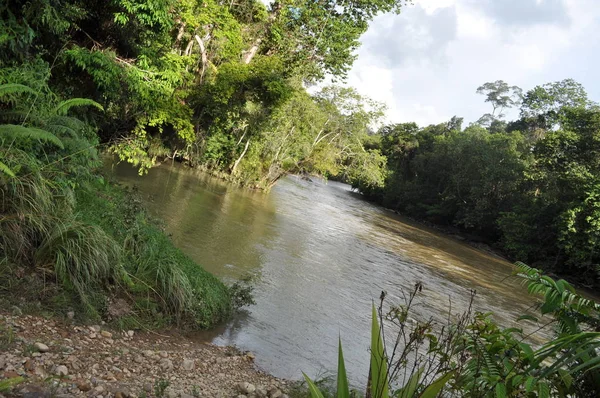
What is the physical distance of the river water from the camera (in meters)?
7.70

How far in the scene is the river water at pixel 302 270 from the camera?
7.70m

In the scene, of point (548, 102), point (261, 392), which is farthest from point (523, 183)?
point (261, 392)

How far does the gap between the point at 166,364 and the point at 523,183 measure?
36948mm

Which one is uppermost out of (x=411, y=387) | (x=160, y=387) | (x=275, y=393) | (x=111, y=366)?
(x=411, y=387)

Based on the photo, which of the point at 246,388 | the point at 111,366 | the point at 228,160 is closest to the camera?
the point at 111,366

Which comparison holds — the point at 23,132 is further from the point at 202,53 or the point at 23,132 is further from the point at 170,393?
the point at 202,53

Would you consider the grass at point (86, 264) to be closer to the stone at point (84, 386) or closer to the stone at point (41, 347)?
the stone at point (41, 347)

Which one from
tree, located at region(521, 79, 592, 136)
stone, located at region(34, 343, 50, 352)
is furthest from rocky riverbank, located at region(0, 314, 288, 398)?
tree, located at region(521, 79, 592, 136)

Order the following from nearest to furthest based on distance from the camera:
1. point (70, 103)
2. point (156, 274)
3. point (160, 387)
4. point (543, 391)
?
point (543, 391)
point (160, 387)
point (156, 274)
point (70, 103)

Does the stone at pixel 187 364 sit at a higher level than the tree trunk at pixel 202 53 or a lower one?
lower

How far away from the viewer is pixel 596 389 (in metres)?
2.72

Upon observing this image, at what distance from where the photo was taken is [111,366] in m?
4.05

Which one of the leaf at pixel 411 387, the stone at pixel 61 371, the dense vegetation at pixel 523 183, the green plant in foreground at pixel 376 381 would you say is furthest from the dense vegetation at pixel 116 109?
the dense vegetation at pixel 523 183

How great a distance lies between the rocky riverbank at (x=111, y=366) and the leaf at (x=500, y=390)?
101 inches
